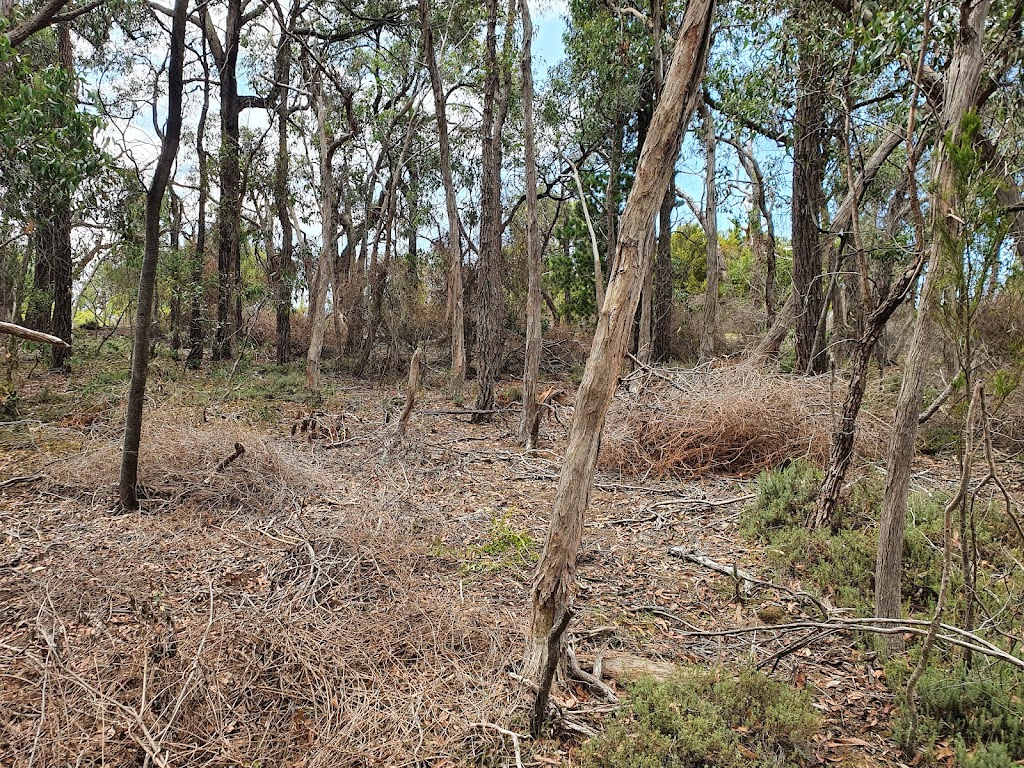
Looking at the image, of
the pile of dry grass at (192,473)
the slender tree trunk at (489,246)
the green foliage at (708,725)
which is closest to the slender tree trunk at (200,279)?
the slender tree trunk at (489,246)

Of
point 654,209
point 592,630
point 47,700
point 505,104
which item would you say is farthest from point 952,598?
point 505,104

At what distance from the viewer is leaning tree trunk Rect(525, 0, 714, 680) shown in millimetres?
2693

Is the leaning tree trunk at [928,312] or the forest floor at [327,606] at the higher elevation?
the leaning tree trunk at [928,312]

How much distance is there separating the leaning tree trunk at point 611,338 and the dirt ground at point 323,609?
0.47 metres

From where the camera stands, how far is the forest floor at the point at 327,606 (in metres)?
2.60

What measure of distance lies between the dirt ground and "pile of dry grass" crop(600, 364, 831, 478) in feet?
1.22

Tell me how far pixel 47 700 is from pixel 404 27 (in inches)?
526

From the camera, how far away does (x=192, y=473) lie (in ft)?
16.9

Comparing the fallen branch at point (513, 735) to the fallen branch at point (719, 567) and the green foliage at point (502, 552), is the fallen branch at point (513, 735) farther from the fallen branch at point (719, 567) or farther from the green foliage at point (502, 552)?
the fallen branch at point (719, 567)

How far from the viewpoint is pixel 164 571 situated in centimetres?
384

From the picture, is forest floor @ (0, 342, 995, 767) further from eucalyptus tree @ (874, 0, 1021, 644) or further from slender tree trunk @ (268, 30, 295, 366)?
slender tree trunk @ (268, 30, 295, 366)

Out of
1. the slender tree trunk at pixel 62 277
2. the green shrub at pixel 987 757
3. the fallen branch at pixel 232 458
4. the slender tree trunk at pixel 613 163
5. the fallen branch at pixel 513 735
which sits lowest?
the fallen branch at pixel 513 735

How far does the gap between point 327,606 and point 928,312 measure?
347 centimetres

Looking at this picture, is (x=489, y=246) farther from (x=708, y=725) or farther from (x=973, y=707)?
(x=973, y=707)
